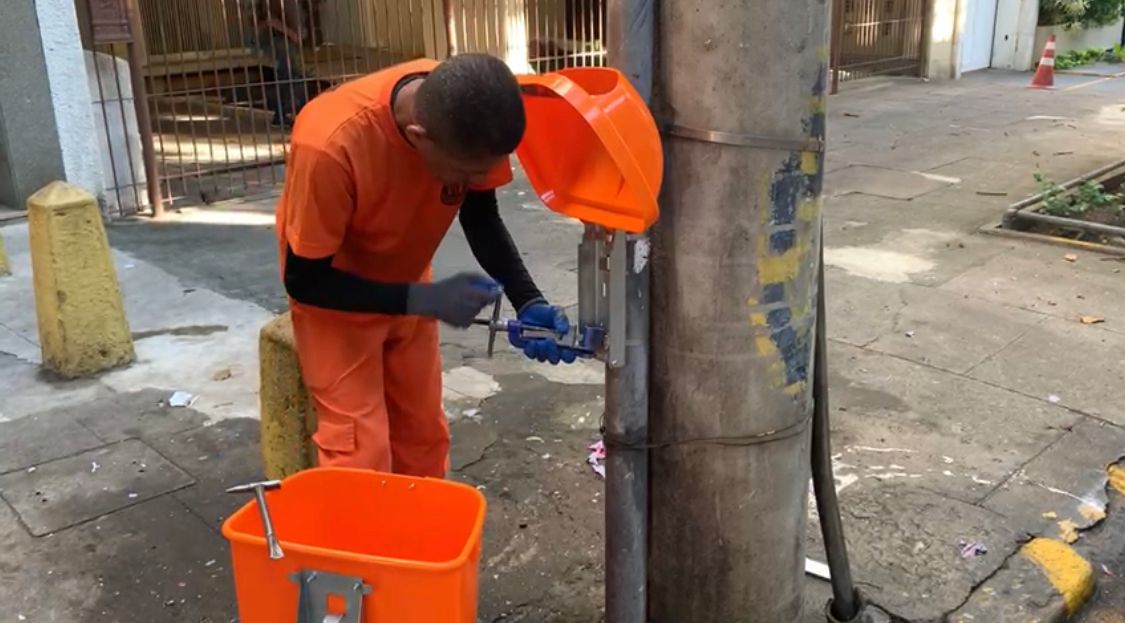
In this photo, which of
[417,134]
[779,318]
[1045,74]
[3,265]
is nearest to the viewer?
[417,134]

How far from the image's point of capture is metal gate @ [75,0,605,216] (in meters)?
7.53

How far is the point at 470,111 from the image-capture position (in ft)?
6.97

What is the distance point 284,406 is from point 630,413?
4.49 ft

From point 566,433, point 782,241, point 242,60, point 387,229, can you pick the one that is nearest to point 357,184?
point 387,229

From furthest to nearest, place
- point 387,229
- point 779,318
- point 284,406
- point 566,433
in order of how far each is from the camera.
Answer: point 566,433, point 284,406, point 387,229, point 779,318

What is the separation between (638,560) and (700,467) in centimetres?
30

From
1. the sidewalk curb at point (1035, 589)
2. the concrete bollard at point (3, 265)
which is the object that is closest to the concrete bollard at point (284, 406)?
the sidewalk curb at point (1035, 589)

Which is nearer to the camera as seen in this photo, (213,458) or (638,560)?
(638,560)

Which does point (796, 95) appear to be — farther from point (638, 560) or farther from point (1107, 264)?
point (1107, 264)

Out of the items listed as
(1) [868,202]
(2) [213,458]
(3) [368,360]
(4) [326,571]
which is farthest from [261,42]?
(4) [326,571]

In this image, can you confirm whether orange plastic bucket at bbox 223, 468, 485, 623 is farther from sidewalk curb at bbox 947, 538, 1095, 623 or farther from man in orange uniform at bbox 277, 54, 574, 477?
sidewalk curb at bbox 947, 538, 1095, 623

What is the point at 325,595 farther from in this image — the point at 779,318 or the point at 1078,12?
the point at 1078,12

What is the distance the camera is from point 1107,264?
20.6ft

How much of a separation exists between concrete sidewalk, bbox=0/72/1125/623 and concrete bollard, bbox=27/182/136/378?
0.40 feet
